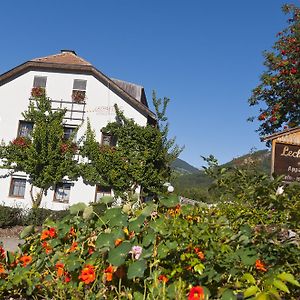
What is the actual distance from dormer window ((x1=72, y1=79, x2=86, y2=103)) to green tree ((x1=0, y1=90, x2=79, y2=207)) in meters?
1.05

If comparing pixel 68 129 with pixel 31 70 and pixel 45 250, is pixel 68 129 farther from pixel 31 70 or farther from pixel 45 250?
pixel 45 250

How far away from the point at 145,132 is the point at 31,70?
7483 mm

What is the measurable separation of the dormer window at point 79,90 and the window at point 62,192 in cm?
465

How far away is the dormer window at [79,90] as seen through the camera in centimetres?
2222

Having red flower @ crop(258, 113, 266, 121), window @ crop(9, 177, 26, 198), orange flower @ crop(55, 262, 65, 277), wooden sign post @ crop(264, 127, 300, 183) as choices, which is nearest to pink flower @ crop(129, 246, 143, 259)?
orange flower @ crop(55, 262, 65, 277)

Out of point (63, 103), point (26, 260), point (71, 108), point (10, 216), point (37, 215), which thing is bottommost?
point (10, 216)

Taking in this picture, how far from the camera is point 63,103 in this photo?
2241cm

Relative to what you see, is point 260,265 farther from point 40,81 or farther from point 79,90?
point 40,81

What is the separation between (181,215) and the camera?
3391mm

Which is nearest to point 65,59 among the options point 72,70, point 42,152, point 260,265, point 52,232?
point 72,70

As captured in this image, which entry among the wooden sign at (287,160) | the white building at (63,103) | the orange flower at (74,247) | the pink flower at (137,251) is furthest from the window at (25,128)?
the pink flower at (137,251)

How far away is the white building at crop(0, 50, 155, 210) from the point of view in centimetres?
2177

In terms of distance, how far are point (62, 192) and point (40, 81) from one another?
6363 millimetres

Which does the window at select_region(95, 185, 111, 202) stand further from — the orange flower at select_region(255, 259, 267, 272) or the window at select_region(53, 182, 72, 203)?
the orange flower at select_region(255, 259, 267, 272)
